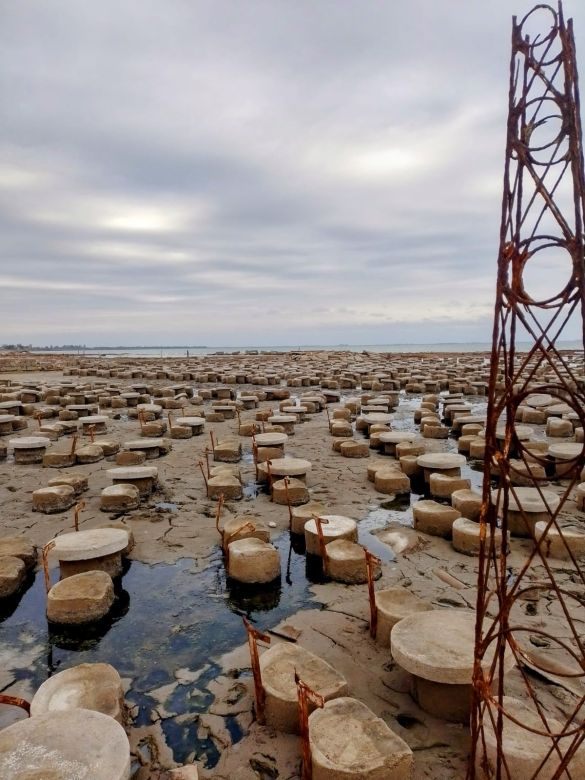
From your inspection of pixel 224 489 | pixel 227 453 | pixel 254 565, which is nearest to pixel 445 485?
pixel 224 489

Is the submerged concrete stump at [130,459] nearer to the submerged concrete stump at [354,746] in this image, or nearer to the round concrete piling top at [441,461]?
the round concrete piling top at [441,461]

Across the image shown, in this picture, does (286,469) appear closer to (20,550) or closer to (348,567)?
(348,567)

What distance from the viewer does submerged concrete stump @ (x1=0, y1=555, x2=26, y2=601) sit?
4.87 meters

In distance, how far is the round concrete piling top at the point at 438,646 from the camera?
3.15 metres

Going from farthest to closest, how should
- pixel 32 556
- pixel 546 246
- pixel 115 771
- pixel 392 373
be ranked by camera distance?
pixel 392 373 < pixel 32 556 < pixel 115 771 < pixel 546 246

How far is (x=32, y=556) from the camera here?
5.51 m

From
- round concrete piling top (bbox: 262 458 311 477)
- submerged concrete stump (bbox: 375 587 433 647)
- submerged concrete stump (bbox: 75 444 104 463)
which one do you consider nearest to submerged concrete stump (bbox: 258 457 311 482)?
round concrete piling top (bbox: 262 458 311 477)

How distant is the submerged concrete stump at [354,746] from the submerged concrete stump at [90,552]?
2962 mm

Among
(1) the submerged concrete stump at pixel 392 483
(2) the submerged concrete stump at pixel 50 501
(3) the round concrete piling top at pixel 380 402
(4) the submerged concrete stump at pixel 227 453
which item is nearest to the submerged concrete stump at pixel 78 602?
(2) the submerged concrete stump at pixel 50 501

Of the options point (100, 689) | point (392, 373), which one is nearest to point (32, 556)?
point (100, 689)

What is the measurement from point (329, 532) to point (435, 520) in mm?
1419

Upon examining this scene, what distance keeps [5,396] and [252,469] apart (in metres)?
11.5

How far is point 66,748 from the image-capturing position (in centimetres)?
261

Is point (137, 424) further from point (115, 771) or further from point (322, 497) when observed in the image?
point (115, 771)
